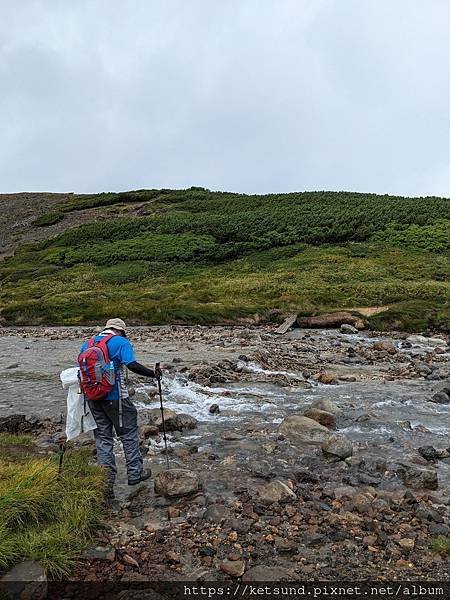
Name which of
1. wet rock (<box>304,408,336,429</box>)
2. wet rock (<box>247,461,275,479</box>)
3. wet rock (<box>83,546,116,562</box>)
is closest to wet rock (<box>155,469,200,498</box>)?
wet rock (<box>247,461,275,479</box>)

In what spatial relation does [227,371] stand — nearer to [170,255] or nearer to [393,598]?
[393,598]

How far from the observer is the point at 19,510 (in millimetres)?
6020

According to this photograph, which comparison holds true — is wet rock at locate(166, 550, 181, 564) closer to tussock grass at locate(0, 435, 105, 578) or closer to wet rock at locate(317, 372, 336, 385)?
tussock grass at locate(0, 435, 105, 578)

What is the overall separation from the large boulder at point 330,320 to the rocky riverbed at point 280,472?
9.88 m

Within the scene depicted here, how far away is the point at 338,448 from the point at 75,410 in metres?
4.45

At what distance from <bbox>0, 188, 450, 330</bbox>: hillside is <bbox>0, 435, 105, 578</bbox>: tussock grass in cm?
2245

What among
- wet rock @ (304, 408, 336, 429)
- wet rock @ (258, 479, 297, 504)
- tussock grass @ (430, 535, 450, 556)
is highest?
wet rock @ (304, 408, 336, 429)

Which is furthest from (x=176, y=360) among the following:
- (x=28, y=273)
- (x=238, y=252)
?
(x=28, y=273)

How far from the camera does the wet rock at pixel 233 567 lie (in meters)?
5.54

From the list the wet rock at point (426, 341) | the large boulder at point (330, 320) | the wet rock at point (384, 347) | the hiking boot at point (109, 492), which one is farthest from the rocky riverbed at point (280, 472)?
the large boulder at point (330, 320)

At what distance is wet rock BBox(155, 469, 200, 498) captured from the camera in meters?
7.40

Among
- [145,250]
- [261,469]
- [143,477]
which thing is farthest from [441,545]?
[145,250]

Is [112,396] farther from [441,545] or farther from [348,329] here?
[348,329]

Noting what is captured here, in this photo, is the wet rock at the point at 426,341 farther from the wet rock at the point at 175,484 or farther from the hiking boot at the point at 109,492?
the hiking boot at the point at 109,492
